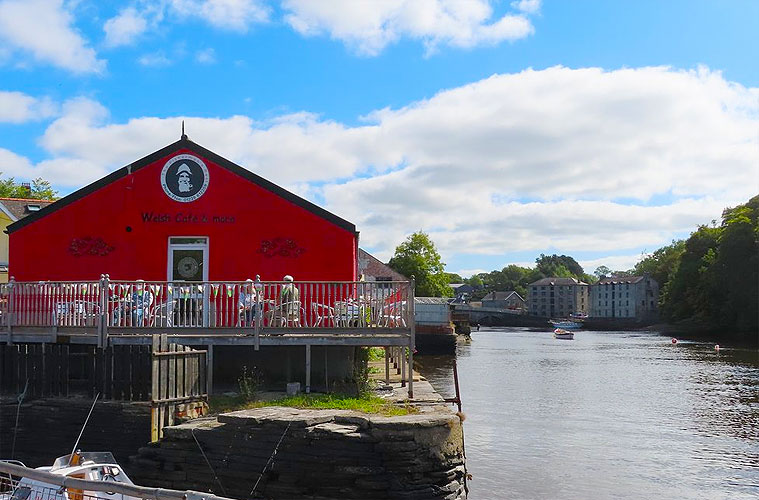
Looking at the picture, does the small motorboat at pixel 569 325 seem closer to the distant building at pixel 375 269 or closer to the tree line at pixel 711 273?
the tree line at pixel 711 273

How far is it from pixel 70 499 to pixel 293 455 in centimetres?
385

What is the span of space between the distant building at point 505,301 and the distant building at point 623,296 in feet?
60.6

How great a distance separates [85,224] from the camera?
19.3 m

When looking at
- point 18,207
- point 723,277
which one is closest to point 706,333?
point 723,277

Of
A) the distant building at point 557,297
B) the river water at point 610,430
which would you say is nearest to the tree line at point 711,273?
the river water at point 610,430

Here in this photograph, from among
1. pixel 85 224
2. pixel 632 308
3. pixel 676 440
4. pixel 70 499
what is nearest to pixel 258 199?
pixel 85 224

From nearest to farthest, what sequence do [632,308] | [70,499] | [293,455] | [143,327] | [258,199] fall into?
[70,499] → [293,455] → [143,327] → [258,199] → [632,308]

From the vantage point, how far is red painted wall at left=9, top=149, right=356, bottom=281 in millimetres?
18578

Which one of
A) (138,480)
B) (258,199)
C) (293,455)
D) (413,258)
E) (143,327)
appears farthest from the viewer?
(413,258)

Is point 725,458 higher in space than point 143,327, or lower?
lower

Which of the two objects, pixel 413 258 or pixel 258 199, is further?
pixel 413 258

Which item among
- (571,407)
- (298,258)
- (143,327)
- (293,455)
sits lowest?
(571,407)

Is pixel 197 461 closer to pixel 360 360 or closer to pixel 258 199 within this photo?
pixel 360 360

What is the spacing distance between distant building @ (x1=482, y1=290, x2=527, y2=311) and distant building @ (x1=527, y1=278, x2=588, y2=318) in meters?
3.68
